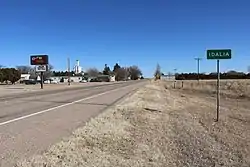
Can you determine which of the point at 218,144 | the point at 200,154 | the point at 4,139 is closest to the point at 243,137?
the point at 218,144

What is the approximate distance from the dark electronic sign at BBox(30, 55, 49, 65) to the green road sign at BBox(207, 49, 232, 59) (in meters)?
54.7

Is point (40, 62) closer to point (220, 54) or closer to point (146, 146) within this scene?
point (220, 54)

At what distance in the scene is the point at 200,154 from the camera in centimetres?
922

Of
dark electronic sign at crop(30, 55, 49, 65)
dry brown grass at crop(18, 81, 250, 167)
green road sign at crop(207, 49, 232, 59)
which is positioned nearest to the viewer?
dry brown grass at crop(18, 81, 250, 167)

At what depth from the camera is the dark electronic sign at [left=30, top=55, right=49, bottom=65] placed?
215 feet

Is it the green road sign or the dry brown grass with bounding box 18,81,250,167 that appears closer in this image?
the dry brown grass with bounding box 18,81,250,167

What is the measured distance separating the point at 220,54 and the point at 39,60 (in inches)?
2201

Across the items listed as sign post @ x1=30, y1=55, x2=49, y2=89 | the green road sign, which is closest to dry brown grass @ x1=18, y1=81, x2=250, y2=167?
the green road sign

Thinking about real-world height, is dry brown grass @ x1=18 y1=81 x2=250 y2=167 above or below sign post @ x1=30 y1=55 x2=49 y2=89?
below

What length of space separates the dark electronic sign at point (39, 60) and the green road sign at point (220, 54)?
5471 centimetres

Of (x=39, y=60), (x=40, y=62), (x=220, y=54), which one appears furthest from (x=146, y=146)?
(x=39, y=60)

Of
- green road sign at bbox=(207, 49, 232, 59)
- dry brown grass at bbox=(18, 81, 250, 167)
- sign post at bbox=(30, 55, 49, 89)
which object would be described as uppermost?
sign post at bbox=(30, 55, 49, 89)

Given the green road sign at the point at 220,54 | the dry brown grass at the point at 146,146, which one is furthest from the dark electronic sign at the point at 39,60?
the green road sign at the point at 220,54

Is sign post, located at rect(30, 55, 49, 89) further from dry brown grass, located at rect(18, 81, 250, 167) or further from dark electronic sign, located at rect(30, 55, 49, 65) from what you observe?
dry brown grass, located at rect(18, 81, 250, 167)
